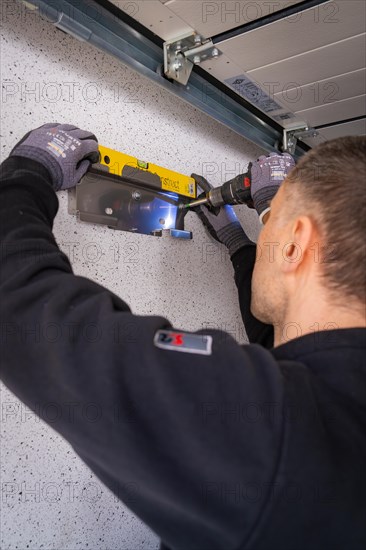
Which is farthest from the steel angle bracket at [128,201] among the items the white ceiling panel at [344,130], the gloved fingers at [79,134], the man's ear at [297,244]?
the white ceiling panel at [344,130]

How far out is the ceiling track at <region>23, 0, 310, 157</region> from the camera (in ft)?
3.05

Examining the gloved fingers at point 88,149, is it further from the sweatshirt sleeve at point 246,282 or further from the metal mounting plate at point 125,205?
the sweatshirt sleeve at point 246,282

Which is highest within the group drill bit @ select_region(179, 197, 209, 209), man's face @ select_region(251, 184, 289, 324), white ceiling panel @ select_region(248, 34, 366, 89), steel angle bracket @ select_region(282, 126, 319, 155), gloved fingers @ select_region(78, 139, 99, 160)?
white ceiling panel @ select_region(248, 34, 366, 89)

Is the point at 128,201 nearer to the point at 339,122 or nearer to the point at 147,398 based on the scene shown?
the point at 147,398

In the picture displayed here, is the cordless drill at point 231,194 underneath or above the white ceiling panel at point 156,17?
underneath

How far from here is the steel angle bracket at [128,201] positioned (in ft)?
3.43

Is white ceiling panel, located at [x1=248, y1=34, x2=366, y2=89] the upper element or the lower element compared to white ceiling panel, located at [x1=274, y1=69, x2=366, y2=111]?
upper

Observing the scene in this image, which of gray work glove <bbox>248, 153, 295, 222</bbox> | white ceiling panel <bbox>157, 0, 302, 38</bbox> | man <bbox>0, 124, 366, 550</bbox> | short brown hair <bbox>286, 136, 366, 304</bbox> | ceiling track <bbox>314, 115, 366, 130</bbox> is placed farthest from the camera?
ceiling track <bbox>314, 115, 366, 130</bbox>

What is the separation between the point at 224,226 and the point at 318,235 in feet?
2.14

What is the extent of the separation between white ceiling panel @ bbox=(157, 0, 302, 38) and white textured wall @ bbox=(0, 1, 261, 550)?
23cm

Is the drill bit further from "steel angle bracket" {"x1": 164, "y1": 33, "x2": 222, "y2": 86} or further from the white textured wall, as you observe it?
"steel angle bracket" {"x1": 164, "y1": 33, "x2": 222, "y2": 86}

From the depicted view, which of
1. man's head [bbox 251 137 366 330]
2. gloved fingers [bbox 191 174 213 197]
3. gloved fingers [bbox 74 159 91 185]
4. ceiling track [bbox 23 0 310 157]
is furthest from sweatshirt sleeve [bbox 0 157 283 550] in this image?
gloved fingers [bbox 191 174 213 197]

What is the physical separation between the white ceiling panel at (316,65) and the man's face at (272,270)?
1.49 feet

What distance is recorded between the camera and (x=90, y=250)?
1.05 metres
